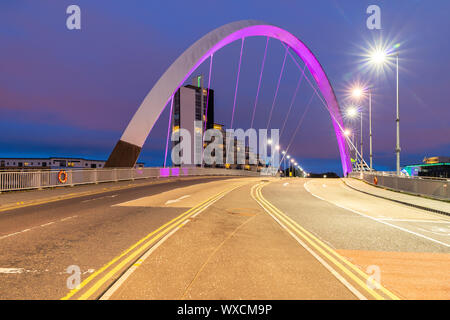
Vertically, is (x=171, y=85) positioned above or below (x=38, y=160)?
above

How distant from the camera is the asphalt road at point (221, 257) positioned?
12.3ft

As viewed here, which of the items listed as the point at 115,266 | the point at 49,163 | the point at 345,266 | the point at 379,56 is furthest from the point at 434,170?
the point at 49,163

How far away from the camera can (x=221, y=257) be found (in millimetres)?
5133

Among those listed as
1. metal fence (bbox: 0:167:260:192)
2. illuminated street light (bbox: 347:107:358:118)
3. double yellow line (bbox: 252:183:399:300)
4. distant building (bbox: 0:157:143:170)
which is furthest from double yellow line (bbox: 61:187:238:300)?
distant building (bbox: 0:157:143:170)

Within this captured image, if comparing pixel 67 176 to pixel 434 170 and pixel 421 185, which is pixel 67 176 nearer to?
pixel 421 185

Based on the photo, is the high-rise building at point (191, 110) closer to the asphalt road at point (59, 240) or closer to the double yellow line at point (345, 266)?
the asphalt road at point (59, 240)

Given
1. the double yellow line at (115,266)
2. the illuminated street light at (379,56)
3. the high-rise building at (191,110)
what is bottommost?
the double yellow line at (115,266)

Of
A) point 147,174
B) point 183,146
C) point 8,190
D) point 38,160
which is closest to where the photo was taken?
point 8,190

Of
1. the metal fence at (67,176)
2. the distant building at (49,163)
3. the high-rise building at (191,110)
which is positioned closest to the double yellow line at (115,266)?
the metal fence at (67,176)

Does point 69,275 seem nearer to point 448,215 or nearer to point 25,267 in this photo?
point 25,267

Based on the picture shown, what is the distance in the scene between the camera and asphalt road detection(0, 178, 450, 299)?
3.74 meters

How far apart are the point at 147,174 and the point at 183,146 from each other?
76.4 m
